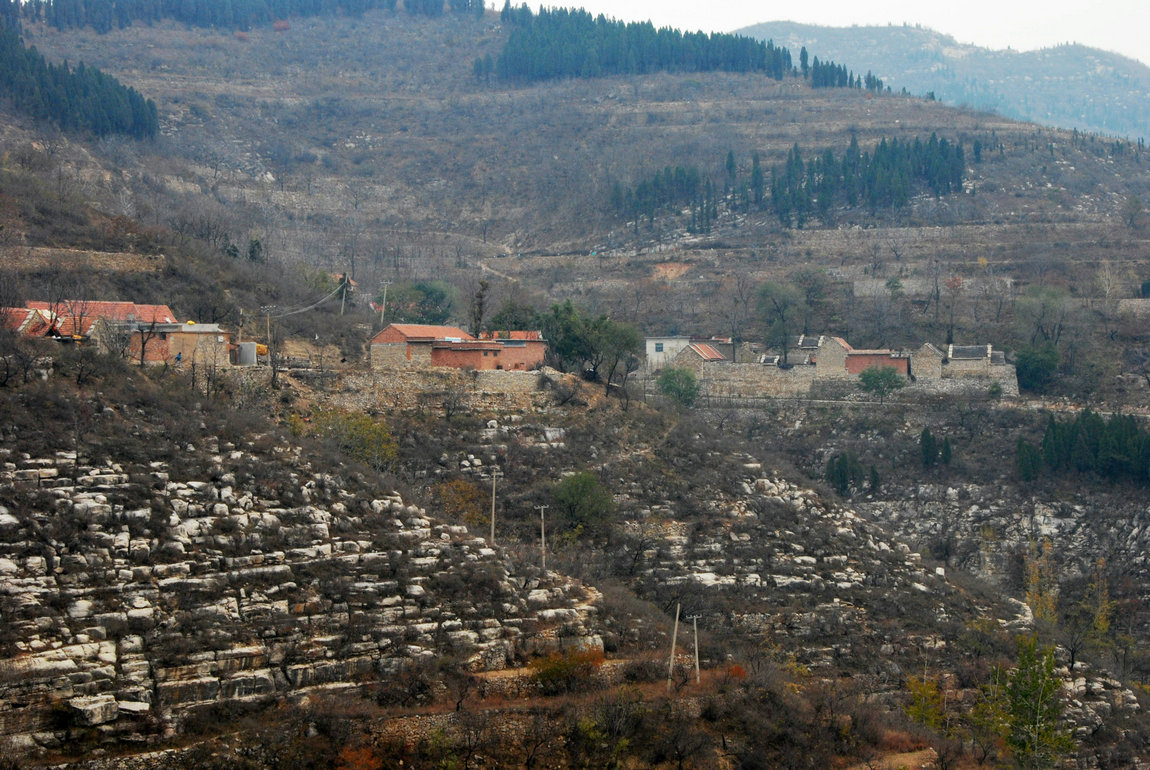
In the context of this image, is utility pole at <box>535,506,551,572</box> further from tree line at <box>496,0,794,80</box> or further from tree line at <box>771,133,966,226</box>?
tree line at <box>496,0,794,80</box>

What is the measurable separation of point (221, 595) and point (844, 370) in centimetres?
3412

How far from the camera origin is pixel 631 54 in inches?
3932

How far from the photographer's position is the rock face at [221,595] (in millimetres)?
19109

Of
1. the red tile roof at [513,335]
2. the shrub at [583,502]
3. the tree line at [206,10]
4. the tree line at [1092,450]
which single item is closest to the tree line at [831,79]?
the tree line at [206,10]

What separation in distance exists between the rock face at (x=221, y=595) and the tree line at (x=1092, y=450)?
24.4 m

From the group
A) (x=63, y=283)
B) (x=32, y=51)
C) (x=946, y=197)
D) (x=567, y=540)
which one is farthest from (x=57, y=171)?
(x=946, y=197)

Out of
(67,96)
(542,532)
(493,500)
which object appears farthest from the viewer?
(67,96)

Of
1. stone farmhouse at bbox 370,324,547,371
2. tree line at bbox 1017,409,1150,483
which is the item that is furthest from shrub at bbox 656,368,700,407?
tree line at bbox 1017,409,1150,483

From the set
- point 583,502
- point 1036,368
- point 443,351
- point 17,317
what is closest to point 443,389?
point 443,351

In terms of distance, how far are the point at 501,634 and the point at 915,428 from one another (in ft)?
94.9

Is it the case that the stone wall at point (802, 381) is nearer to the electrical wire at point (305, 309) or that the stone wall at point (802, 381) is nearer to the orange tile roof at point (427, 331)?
the orange tile roof at point (427, 331)

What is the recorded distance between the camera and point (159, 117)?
269 feet

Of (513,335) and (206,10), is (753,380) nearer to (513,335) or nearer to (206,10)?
(513,335)

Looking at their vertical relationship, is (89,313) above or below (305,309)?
above
